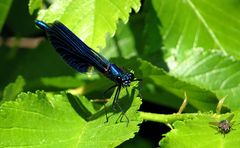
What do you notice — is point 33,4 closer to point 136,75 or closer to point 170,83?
point 136,75

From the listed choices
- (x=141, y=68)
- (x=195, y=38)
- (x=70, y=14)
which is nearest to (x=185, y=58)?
(x=195, y=38)

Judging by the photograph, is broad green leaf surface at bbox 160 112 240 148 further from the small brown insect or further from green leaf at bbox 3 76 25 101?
green leaf at bbox 3 76 25 101

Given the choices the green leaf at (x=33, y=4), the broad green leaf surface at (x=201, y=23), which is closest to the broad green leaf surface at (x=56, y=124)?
the green leaf at (x=33, y=4)

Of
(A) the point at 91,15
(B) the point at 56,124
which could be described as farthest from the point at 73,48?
(B) the point at 56,124

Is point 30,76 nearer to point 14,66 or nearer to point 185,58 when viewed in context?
point 14,66

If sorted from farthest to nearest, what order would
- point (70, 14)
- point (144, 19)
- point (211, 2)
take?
point (144, 19), point (211, 2), point (70, 14)

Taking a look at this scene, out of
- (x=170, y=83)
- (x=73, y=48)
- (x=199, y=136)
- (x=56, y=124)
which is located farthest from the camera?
(x=170, y=83)
